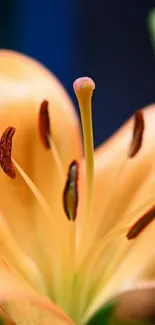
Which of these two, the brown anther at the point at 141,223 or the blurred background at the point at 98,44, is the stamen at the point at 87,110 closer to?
the brown anther at the point at 141,223

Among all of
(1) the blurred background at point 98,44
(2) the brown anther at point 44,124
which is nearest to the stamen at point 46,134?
(2) the brown anther at point 44,124

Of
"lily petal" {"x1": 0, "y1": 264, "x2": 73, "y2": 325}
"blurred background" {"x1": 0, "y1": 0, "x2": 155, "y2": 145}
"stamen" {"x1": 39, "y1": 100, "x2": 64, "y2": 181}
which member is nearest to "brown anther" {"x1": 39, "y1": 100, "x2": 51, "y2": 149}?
"stamen" {"x1": 39, "y1": 100, "x2": 64, "y2": 181}

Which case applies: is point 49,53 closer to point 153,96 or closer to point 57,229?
point 153,96

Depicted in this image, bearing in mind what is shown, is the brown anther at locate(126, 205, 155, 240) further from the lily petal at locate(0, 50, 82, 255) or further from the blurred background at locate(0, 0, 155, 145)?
the blurred background at locate(0, 0, 155, 145)

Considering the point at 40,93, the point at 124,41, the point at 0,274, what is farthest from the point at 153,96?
the point at 0,274

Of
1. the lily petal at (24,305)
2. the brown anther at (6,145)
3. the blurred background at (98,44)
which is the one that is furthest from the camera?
the blurred background at (98,44)

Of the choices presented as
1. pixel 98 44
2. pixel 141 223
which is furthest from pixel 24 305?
pixel 98 44
